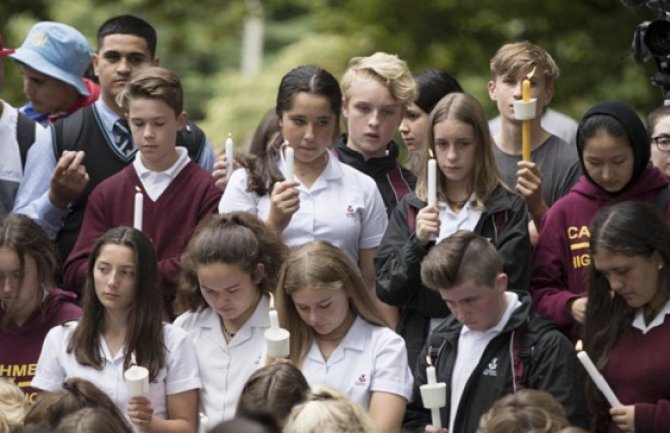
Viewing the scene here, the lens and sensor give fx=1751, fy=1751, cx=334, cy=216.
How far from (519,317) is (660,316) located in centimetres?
57

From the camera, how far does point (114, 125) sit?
8.68m

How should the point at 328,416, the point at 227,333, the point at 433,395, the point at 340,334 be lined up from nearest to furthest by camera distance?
the point at 328,416, the point at 433,395, the point at 340,334, the point at 227,333

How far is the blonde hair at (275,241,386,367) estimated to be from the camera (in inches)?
287

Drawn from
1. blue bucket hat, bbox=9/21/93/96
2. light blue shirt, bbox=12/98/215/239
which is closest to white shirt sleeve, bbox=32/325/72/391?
light blue shirt, bbox=12/98/215/239

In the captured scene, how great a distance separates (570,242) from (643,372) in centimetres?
87

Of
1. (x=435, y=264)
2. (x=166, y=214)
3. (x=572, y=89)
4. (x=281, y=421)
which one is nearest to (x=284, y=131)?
(x=166, y=214)

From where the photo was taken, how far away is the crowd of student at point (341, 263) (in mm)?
6953

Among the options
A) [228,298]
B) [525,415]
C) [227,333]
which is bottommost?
[525,415]

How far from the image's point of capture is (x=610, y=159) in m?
7.43

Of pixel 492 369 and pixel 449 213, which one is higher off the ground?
pixel 449 213

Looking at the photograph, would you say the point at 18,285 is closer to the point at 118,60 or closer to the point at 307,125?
the point at 307,125

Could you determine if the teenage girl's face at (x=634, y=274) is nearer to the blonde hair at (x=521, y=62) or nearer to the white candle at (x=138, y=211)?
the blonde hair at (x=521, y=62)

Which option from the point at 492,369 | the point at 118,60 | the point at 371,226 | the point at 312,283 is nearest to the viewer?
the point at 492,369

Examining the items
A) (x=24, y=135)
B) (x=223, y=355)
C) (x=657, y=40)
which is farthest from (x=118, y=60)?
(x=657, y=40)
